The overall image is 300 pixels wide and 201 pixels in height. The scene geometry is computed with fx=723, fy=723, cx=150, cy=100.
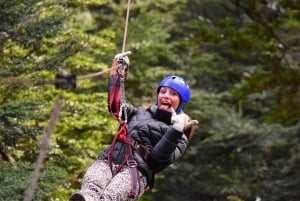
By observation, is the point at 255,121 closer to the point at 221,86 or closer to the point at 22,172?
the point at 221,86

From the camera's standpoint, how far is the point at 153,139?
5.71m

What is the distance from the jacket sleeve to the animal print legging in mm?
199

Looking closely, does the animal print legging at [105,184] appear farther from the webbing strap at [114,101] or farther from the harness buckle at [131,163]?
the webbing strap at [114,101]

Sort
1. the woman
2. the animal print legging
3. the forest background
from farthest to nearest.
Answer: the forest background < the woman < the animal print legging

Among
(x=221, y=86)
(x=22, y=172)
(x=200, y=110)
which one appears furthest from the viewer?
(x=221, y=86)

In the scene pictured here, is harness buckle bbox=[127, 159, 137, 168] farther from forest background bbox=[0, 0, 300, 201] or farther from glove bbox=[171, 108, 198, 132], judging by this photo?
forest background bbox=[0, 0, 300, 201]

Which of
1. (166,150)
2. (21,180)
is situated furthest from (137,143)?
(21,180)

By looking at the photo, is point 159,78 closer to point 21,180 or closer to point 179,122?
point 21,180

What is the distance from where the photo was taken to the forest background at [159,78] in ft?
26.2

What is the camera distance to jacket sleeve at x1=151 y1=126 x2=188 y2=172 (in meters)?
5.32

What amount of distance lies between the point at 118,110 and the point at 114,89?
19cm

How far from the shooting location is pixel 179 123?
5273 millimetres

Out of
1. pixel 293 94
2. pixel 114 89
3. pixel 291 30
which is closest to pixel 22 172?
pixel 114 89

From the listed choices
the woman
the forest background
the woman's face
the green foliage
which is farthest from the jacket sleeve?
the green foliage
